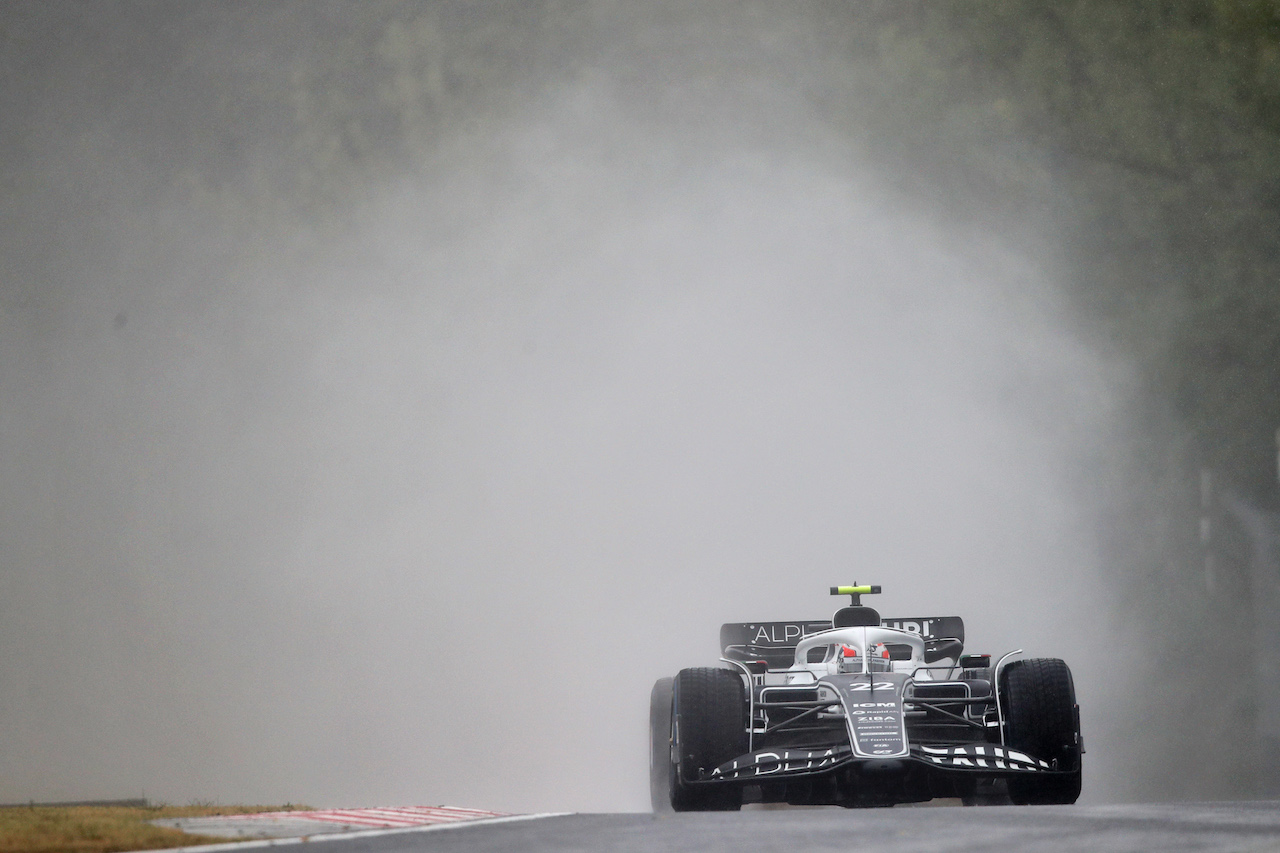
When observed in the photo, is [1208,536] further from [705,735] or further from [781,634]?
[705,735]

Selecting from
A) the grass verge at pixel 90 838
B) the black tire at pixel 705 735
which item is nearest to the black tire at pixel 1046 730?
the black tire at pixel 705 735

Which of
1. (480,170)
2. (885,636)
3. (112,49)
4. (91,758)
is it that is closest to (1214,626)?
(885,636)

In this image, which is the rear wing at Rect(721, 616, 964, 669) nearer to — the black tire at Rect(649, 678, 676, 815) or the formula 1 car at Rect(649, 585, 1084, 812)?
the black tire at Rect(649, 678, 676, 815)

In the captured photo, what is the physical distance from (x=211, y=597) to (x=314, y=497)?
1616 millimetres

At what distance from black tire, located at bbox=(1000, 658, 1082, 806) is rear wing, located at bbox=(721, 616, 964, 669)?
7.05ft

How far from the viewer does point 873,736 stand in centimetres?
665

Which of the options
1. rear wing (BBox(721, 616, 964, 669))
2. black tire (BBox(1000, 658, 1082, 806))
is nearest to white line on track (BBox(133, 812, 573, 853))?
black tire (BBox(1000, 658, 1082, 806))

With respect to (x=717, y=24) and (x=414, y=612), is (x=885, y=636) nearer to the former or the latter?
(x=414, y=612)

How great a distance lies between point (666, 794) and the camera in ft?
28.5

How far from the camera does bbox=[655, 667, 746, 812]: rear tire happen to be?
7.01 metres

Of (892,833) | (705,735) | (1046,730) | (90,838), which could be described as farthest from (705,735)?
(90,838)

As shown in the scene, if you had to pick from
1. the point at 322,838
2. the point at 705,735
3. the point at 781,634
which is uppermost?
the point at 781,634

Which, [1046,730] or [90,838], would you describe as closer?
[90,838]

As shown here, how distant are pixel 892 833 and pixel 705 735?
2289 millimetres
